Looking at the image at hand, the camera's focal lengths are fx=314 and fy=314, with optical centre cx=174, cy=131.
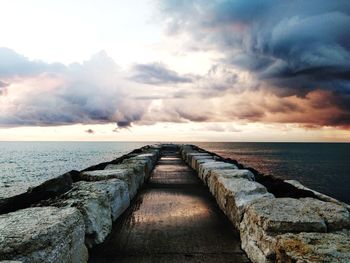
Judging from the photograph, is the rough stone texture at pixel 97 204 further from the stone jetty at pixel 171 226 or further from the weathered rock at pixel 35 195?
the weathered rock at pixel 35 195

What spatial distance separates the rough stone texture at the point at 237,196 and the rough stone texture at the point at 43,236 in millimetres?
2033

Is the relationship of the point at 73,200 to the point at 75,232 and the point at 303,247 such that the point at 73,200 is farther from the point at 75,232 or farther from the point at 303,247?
the point at 303,247

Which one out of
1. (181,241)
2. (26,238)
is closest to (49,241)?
(26,238)

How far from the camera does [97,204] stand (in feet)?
13.2

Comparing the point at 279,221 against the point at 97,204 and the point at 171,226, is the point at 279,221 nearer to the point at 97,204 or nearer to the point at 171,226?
the point at 171,226

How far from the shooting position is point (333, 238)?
2701 millimetres

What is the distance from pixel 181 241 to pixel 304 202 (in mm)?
1583

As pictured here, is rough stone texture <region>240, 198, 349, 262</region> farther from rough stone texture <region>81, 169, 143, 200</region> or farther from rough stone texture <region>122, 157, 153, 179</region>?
rough stone texture <region>122, 157, 153, 179</region>

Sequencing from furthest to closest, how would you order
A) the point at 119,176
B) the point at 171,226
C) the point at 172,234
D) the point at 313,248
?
the point at 119,176 < the point at 171,226 < the point at 172,234 < the point at 313,248

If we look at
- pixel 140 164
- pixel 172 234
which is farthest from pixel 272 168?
pixel 172 234

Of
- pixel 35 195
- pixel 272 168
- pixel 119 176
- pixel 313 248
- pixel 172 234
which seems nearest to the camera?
pixel 313 248

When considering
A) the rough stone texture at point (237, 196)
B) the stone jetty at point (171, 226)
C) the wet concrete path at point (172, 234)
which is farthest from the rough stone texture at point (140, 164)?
the rough stone texture at point (237, 196)

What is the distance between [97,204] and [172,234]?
1079 millimetres

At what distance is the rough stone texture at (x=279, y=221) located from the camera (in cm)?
304
